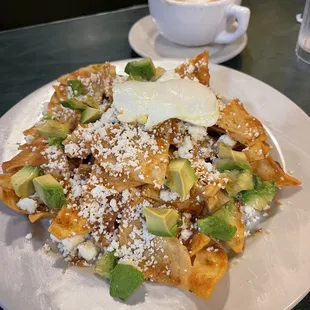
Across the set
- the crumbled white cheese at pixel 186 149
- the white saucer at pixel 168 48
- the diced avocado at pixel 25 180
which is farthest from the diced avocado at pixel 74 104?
the white saucer at pixel 168 48

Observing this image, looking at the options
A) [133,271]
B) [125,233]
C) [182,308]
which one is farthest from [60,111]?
[182,308]

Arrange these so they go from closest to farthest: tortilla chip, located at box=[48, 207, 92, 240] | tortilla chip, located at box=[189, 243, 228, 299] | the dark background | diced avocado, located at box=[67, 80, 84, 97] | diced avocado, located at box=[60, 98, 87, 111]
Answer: tortilla chip, located at box=[189, 243, 228, 299], tortilla chip, located at box=[48, 207, 92, 240], diced avocado, located at box=[60, 98, 87, 111], diced avocado, located at box=[67, 80, 84, 97], the dark background

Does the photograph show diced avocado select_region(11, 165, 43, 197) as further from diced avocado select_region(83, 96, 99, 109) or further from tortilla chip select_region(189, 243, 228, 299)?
tortilla chip select_region(189, 243, 228, 299)

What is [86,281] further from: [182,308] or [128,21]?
[128,21]

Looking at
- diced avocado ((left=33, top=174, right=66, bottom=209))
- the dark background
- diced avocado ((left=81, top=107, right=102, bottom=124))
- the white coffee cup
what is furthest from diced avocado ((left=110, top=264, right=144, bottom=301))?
the dark background

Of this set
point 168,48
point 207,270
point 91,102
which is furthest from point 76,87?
point 207,270

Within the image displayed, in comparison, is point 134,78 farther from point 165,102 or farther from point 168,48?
point 168,48

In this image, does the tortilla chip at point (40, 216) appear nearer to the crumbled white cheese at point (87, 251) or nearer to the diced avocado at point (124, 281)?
the crumbled white cheese at point (87, 251)
